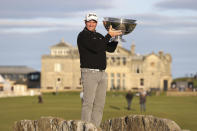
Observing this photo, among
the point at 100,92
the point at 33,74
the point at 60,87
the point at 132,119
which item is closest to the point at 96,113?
the point at 100,92

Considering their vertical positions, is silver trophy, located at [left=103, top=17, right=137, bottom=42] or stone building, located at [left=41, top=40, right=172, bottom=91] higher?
silver trophy, located at [left=103, top=17, right=137, bottom=42]

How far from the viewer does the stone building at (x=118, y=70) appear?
14138 cm

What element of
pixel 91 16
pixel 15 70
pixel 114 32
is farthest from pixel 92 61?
pixel 15 70

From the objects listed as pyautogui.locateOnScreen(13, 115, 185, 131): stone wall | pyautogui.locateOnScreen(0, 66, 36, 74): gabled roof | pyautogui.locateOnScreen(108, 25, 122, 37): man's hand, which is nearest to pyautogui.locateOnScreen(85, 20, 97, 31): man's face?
pyautogui.locateOnScreen(108, 25, 122, 37): man's hand

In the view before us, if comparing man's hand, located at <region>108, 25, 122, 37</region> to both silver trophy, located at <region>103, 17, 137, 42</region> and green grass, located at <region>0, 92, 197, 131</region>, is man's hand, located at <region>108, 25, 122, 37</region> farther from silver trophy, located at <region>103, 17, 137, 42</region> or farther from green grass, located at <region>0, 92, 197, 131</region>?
green grass, located at <region>0, 92, 197, 131</region>

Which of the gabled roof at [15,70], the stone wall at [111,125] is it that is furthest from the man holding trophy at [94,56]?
the gabled roof at [15,70]

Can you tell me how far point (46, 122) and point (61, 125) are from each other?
383 millimetres

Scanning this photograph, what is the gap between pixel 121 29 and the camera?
10172mm

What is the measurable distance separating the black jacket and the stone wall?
108 cm

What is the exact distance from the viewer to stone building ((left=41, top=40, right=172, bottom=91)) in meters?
141

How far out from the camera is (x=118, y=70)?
476 ft

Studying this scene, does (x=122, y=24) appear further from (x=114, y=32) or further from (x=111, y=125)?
(x=111, y=125)

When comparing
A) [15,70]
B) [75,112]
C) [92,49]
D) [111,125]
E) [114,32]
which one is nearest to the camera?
[111,125]

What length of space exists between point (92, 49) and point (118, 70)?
135 meters
